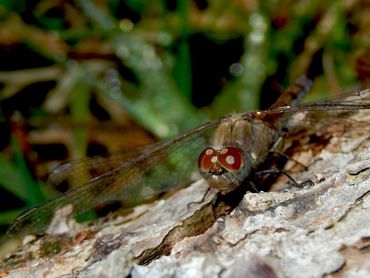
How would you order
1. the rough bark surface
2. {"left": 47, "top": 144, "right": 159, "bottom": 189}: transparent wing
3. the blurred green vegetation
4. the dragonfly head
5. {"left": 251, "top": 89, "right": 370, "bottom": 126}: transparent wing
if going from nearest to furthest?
the rough bark surface, the dragonfly head, {"left": 251, "top": 89, "right": 370, "bottom": 126}: transparent wing, {"left": 47, "top": 144, "right": 159, "bottom": 189}: transparent wing, the blurred green vegetation

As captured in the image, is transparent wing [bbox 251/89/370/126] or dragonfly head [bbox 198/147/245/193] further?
transparent wing [bbox 251/89/370/126]

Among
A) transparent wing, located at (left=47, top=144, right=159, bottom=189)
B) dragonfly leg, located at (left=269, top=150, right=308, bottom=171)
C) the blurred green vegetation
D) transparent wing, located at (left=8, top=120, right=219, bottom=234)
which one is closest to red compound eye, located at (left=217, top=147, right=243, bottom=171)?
dragonfly leg, located at (left=269, top=150, right=308, bottom=171)

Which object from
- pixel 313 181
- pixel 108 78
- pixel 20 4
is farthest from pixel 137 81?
pixel 313 181

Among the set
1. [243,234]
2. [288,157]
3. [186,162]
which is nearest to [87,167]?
[186,162]

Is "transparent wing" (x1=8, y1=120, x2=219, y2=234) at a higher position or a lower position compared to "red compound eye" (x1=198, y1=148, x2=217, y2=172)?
lower

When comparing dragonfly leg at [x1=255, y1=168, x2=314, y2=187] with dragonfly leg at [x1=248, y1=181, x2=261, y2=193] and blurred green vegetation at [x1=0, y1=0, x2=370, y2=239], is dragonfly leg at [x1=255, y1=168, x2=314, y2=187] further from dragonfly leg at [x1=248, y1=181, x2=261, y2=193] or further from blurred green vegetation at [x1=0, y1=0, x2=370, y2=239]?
blurred green vegetation at [x1=0, y1=0, x2=370, y2=239]

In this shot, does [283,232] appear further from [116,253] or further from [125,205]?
[125,205]
